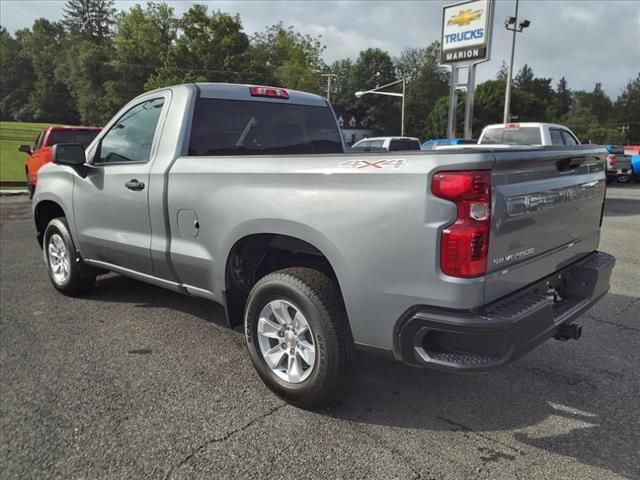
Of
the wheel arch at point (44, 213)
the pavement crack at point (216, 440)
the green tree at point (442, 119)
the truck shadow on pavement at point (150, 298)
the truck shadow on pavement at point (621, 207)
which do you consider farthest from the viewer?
the green tree at point (442, 119)

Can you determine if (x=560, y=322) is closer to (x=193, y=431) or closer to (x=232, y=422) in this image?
(x=232, y=422)

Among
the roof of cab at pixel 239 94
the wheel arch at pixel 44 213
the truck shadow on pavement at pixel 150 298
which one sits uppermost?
the roof of cab at pixel 239 94

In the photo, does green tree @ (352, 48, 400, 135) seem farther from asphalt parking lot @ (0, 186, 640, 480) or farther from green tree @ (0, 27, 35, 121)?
asphalt parking lot @ (0, 186, 640, 480)

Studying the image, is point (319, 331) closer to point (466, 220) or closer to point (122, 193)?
point (466, 220)

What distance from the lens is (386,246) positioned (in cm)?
240

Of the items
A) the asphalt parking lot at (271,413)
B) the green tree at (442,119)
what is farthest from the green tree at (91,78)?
the asphalt parking lot at (271,413)

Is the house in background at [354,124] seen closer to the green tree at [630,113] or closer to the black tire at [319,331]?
the green tree at [630,113]

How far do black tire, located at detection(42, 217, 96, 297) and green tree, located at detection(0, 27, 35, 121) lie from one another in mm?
97102

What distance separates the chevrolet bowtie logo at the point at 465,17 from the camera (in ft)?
62.3

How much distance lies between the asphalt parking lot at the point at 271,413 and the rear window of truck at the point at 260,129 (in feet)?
5.15

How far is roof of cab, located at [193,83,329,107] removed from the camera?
382 centimetres

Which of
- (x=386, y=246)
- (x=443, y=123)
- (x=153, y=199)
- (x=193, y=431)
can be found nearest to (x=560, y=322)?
(x=386, y=246)

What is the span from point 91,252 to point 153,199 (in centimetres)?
128

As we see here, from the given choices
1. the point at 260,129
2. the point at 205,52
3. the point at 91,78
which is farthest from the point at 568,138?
the point at 91,78
